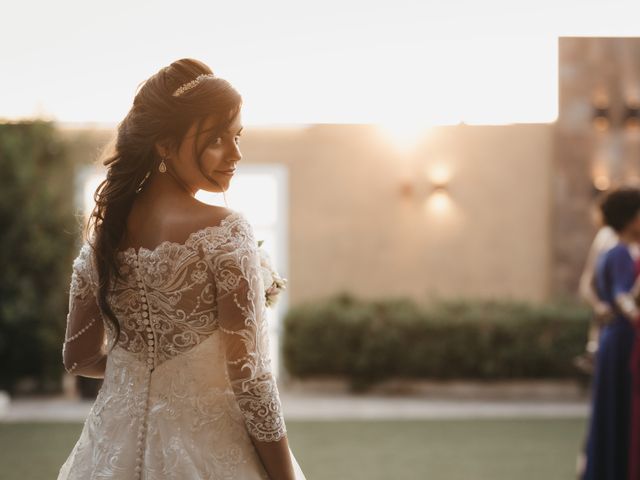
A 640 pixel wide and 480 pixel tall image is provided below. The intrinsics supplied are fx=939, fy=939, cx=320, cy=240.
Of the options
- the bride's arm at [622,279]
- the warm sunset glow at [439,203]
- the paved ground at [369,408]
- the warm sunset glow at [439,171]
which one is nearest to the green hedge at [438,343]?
the paved ground at [369,408]

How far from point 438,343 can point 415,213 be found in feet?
6.15

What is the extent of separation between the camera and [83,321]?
1.92m

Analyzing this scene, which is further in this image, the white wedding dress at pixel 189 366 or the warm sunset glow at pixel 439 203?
the warm sunset glow at pixel 439 203

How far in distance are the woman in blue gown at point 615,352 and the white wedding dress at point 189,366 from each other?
3.41 m

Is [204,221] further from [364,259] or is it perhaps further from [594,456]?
[364,259]

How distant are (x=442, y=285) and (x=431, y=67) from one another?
2.68 m

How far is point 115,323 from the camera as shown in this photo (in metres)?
1.82

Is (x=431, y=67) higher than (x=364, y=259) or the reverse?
higher

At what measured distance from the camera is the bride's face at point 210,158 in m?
1.75

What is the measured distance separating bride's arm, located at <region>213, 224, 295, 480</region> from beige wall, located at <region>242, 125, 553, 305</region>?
31.6 ft

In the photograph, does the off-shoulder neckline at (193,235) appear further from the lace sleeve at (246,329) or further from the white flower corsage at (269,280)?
the white flower corsage at (269,280)

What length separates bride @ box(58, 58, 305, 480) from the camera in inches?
67.9

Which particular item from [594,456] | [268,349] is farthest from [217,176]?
[594,456]

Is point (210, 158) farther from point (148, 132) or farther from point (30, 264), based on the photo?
point (30, 264)
